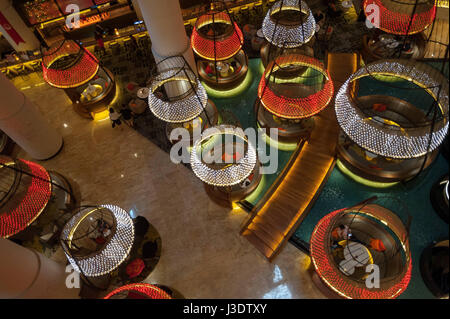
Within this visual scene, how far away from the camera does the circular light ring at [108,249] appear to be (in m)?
5.52

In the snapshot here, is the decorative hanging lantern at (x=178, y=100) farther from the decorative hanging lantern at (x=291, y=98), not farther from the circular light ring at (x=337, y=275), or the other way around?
the circular light ring at (x=337, y=275)

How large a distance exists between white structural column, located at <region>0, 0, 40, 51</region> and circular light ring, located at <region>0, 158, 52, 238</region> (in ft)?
20.2

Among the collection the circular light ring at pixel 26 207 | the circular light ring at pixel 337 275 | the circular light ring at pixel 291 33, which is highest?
the circular light ring at pixel 291 33

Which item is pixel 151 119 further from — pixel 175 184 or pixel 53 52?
pixel 53 52

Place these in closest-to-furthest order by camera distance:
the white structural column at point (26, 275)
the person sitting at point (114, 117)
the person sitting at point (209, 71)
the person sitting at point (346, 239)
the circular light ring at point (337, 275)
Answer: the circular light ring at point (337, 275) → the white structural column at point (26, 275) → the person sitting at point (346, 239) → the person sitting at point (114, 117) → the person sitting at point (209, 71)

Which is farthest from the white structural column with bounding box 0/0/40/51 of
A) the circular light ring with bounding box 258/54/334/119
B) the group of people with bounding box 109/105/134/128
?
the circular light ring with bounding box 258/54/334/119

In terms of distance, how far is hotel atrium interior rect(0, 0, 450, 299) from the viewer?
5.54 meters

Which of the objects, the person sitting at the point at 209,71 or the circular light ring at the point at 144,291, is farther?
the person sitting at the point at 209,71

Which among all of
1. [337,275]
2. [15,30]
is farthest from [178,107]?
[15,30]

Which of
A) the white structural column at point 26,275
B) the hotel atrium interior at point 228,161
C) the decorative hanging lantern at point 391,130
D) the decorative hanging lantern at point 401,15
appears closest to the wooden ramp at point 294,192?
the hotel atrium interior at point 228,161

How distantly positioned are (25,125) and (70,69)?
6.17 feet

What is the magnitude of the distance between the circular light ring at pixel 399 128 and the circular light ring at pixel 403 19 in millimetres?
2378

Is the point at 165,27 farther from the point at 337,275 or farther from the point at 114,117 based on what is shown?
the point at 337,275
